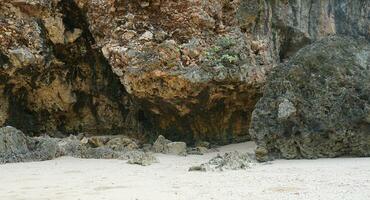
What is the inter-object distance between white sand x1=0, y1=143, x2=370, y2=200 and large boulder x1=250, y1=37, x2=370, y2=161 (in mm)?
362

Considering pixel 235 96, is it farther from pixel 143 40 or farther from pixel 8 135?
pixel 8 135

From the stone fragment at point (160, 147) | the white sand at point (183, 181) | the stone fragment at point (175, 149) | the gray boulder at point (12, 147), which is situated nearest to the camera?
the white sand at point (183, 181)

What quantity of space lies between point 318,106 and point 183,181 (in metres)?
3.05

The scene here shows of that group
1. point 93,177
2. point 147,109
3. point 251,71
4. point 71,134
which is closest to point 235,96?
point 251,71

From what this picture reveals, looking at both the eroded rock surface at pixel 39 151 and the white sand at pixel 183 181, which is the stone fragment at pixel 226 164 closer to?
the white sand at pixel 183 181

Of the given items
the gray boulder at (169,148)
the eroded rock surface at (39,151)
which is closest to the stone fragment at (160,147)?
the gray boulder at (169,148)

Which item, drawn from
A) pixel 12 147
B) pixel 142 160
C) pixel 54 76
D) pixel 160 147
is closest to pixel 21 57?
pixel 54 76

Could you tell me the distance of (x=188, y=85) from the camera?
9242 millimetres

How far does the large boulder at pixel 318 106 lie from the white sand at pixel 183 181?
0.36 m

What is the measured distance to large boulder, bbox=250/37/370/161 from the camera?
278 inches

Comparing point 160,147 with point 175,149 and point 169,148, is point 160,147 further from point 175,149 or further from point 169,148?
point 175,149

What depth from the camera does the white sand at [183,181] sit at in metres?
4.20

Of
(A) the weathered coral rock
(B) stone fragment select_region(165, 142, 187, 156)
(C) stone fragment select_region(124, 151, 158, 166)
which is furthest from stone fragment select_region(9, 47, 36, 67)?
(C) stone fragment select_region(124, 151, 158, 166)

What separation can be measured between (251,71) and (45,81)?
454 centimetres
